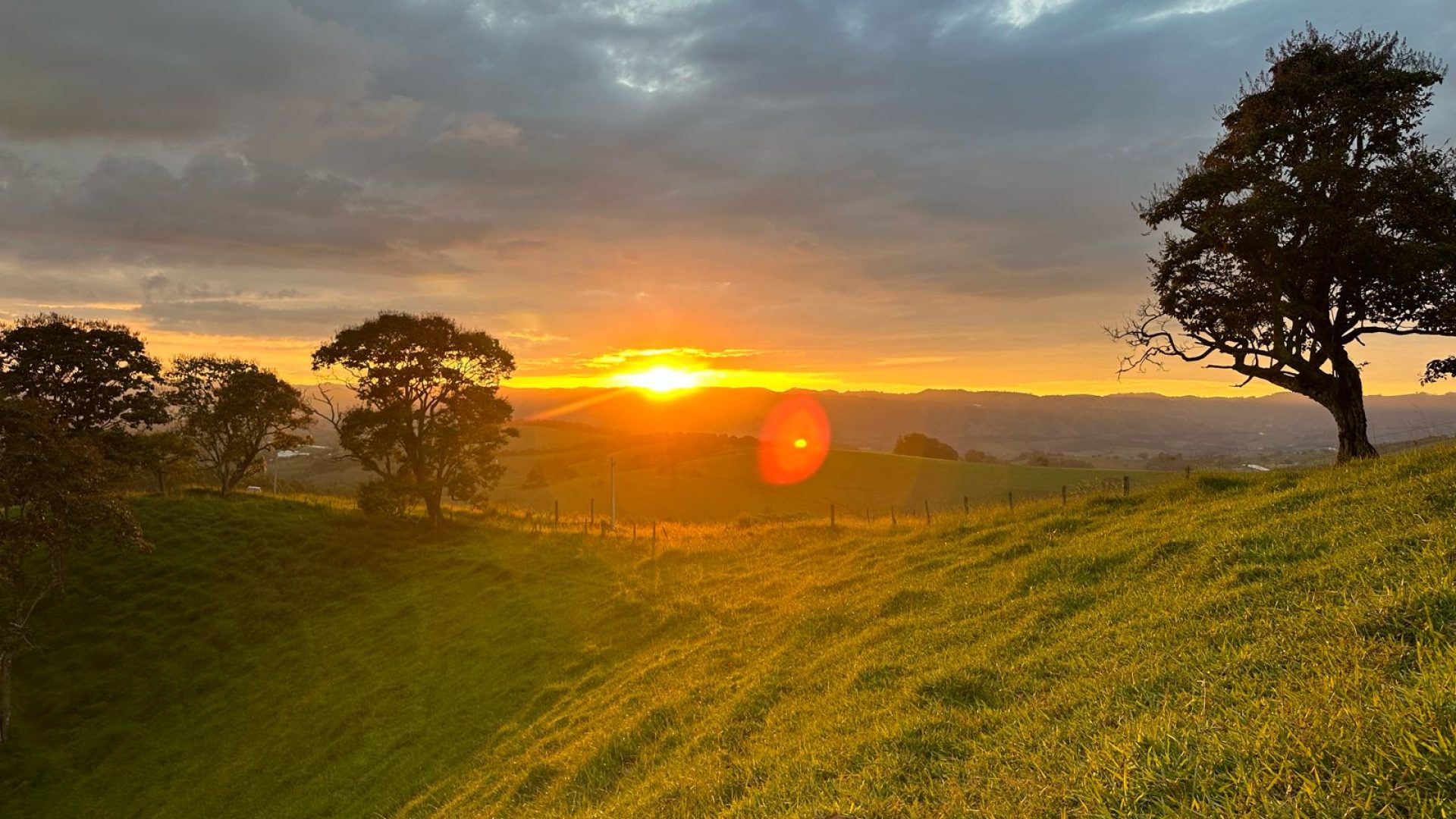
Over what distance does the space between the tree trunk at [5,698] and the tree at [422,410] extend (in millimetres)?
18660

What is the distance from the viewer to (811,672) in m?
12.9

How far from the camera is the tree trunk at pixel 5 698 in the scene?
23961mm

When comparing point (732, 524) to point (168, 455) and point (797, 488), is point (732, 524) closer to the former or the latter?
point (168, 455)

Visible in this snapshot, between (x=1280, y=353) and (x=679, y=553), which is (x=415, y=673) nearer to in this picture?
(x=679, y=553)

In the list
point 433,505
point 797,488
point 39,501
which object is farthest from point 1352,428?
point 797,488

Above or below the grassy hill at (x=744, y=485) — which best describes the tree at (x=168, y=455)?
above

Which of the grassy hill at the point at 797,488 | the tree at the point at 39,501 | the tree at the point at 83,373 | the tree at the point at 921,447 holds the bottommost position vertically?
the grassy hill at the point at 797,488

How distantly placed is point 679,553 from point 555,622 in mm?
9878

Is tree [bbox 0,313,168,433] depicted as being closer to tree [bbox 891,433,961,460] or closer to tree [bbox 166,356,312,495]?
tree [bbox 166,356,312,495]

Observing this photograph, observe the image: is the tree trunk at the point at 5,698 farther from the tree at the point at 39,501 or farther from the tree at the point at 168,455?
the tree at the point at 168,455

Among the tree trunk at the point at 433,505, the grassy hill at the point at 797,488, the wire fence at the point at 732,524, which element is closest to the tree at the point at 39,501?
the tree trunk at the point at 433,505

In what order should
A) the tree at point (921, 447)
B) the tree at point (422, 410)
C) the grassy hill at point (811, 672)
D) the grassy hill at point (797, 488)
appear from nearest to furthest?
the grassy hill at point (811, 672) → the tree at point (422, 410) → the grassy hill at point (797, 488) → the tree at point (921, 447)

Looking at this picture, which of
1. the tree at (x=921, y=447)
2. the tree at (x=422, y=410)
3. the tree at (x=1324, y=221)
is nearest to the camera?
the tree at (x=1324, y=221)

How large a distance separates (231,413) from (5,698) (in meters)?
31.7
